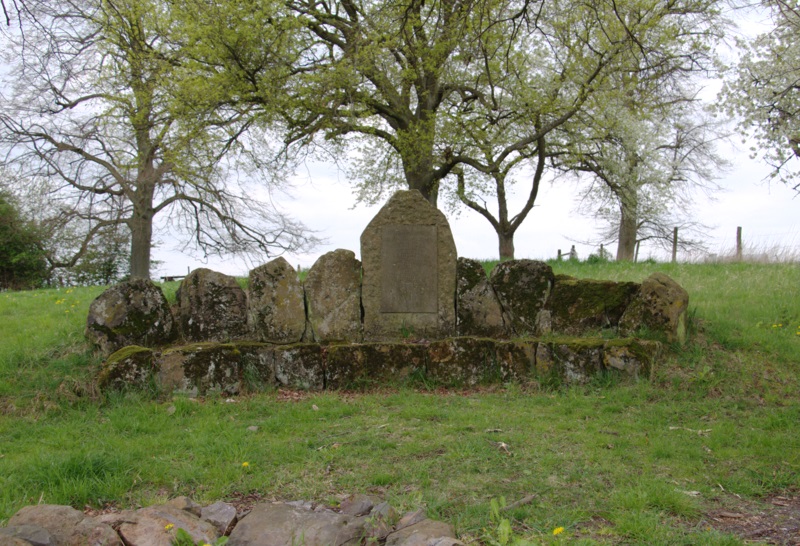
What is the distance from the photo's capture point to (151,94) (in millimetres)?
14984

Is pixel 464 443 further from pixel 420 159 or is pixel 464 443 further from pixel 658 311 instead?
pixel 420 159

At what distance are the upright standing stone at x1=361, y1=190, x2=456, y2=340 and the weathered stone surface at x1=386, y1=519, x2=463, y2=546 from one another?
5410mm

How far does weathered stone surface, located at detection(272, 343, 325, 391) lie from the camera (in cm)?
827

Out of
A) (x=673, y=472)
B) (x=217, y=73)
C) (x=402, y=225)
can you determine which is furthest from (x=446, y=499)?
(x=217, y=73)

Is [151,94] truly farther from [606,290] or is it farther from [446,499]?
[446,499]

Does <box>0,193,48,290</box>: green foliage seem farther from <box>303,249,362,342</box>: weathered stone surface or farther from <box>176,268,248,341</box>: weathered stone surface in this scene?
<box>303,249,362,342</box>: weathered stone surface

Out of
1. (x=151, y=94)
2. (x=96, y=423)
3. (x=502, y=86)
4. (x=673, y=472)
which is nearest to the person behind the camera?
(x=673, y=472)

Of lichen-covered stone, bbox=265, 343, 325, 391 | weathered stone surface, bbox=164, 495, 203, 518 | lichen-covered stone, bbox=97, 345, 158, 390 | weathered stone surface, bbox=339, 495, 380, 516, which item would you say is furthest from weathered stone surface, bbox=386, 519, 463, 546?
lichen-covered stone, bbox=97, 345, 158, 390

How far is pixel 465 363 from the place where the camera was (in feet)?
27.5

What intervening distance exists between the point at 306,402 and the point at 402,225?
3.13 m

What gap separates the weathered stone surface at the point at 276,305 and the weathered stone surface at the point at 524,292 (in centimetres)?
294

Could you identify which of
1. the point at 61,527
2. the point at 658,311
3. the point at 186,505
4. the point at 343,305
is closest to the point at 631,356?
the point at 658,311

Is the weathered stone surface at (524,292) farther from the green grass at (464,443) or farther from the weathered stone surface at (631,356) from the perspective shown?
the green grass at (464,443)

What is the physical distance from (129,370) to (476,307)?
478 cm
